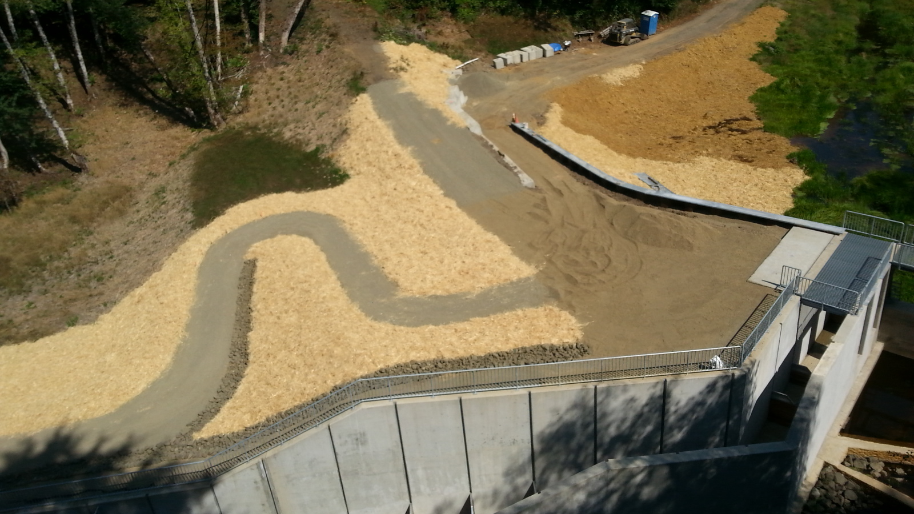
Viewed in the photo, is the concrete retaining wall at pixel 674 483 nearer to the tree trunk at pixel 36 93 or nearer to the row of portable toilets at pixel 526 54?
the row of portable toilets at pixel 526 54

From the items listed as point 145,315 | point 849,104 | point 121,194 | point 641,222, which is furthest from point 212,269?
point 849,104

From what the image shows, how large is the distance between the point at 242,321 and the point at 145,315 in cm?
431

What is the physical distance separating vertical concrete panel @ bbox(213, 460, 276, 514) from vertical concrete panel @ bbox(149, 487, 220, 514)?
0.81 feet

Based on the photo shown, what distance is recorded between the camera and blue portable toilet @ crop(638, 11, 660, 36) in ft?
153

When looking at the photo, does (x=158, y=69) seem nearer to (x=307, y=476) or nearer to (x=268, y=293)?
(x=268, y=293)

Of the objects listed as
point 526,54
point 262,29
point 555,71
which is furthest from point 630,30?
point 262,29

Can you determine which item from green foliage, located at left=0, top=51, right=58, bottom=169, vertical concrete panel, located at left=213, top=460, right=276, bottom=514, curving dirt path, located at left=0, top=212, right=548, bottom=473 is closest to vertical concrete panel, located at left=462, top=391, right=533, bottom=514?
curving dirt path, located at left=0, top=212, right=548, bottom=473

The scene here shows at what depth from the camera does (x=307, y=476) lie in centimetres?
2122

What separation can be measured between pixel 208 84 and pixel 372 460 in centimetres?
2425

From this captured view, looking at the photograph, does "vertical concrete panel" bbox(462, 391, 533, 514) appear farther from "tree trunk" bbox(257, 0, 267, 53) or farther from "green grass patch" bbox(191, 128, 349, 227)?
"tree trunk" bbox(257, 0, 267, 53)

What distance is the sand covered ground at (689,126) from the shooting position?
32750 millimetres

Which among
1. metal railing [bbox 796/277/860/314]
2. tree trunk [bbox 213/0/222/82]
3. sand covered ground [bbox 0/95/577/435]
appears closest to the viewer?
metal railing [bbox 796/277/860/314]

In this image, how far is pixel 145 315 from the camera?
27000 mm

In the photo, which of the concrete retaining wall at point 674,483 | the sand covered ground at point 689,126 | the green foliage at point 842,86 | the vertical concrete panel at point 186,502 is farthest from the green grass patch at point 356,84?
the concrete retaining wall at point 674,483
